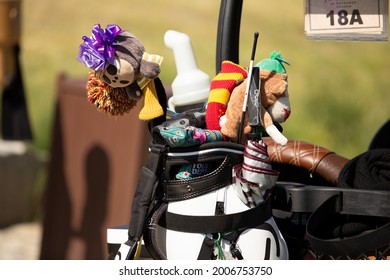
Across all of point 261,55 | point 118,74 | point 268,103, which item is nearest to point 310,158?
point 268,103

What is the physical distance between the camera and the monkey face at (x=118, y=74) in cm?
184

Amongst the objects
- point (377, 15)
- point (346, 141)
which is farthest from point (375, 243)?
point (346, 141)

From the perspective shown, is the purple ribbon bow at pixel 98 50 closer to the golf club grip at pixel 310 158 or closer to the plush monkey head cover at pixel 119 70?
the plush monkey head cover at pixel 119 70

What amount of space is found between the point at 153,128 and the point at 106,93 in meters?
0.15

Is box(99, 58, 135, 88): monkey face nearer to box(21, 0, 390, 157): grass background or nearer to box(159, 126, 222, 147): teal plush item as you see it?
box(159, 126, 222, 147): teal plush item

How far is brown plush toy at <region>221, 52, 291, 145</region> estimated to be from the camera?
1823mm

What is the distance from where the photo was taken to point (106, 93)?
1899mm

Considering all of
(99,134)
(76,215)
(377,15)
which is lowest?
(76,215)

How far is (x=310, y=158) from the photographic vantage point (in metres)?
2.12

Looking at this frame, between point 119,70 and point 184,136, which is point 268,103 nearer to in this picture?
point 184,136

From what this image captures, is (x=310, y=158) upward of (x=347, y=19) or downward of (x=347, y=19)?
downward

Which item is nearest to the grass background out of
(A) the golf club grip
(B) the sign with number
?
(A) the golf club grip

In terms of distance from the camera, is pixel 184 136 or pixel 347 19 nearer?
pixel 184 136
